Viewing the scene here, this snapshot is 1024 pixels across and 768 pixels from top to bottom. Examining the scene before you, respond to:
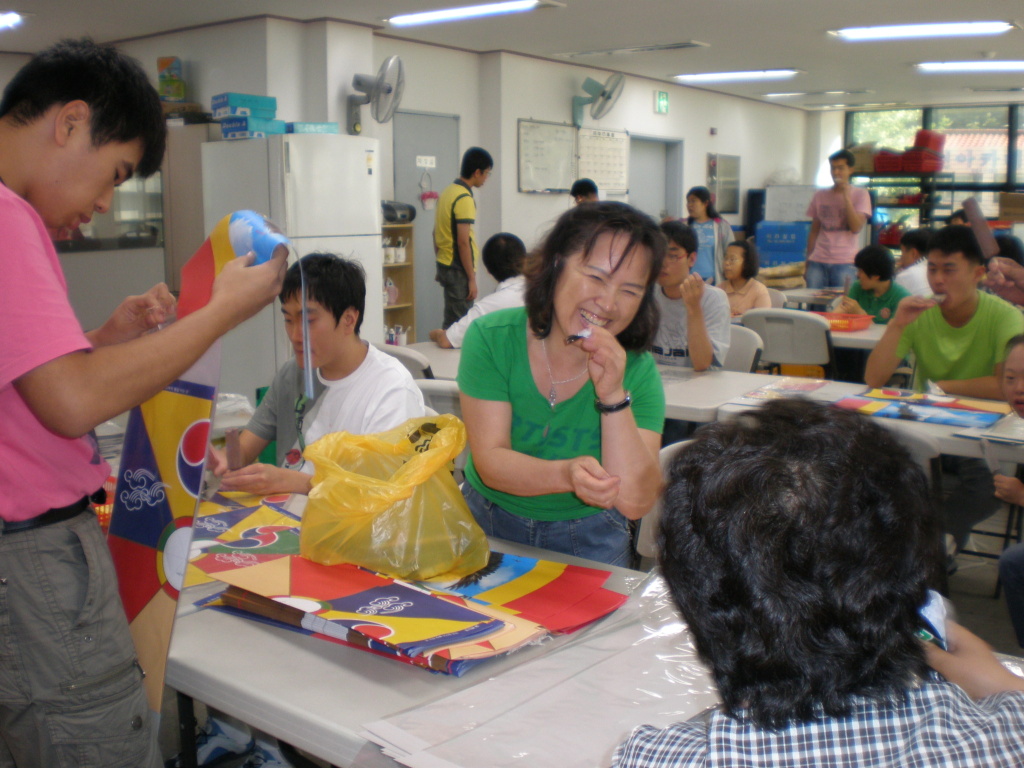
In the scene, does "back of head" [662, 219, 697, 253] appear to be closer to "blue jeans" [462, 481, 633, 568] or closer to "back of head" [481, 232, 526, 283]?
"back of head" [481, 232, 526, 283]

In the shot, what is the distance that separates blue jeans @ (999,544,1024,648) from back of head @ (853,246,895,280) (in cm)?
300

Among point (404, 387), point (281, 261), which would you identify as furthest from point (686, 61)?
point (281, 261)

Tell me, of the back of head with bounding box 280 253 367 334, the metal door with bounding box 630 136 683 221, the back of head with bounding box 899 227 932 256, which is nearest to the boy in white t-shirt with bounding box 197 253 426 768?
the back of head with bounding box 280 253 367 334

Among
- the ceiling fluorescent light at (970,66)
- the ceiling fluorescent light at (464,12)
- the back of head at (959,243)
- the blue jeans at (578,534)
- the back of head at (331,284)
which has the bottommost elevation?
the blue jeans at (578,534)

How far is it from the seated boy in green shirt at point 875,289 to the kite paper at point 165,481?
14.8ft

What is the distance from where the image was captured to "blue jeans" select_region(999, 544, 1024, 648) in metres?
2.24

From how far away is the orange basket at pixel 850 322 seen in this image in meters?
4.76

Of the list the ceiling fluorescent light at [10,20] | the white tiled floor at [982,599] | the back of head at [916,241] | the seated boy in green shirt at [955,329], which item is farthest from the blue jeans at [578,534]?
the ceiling fluorescent light at [10,20]

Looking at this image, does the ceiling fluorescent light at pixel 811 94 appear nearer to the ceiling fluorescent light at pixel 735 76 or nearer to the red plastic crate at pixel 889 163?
the red plastic crate at pixel 889 163

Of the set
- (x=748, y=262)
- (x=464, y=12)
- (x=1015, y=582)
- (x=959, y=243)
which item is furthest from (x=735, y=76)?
(x=1015, y=582)

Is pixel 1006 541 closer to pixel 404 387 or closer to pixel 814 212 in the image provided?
pixel 404 387

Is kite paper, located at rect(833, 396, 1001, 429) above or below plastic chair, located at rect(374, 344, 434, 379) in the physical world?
below

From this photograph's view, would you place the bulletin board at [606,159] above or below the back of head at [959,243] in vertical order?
above

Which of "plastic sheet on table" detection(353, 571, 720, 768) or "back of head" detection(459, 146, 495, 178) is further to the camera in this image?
"back of head" detection(459, 146, 495, 178)
